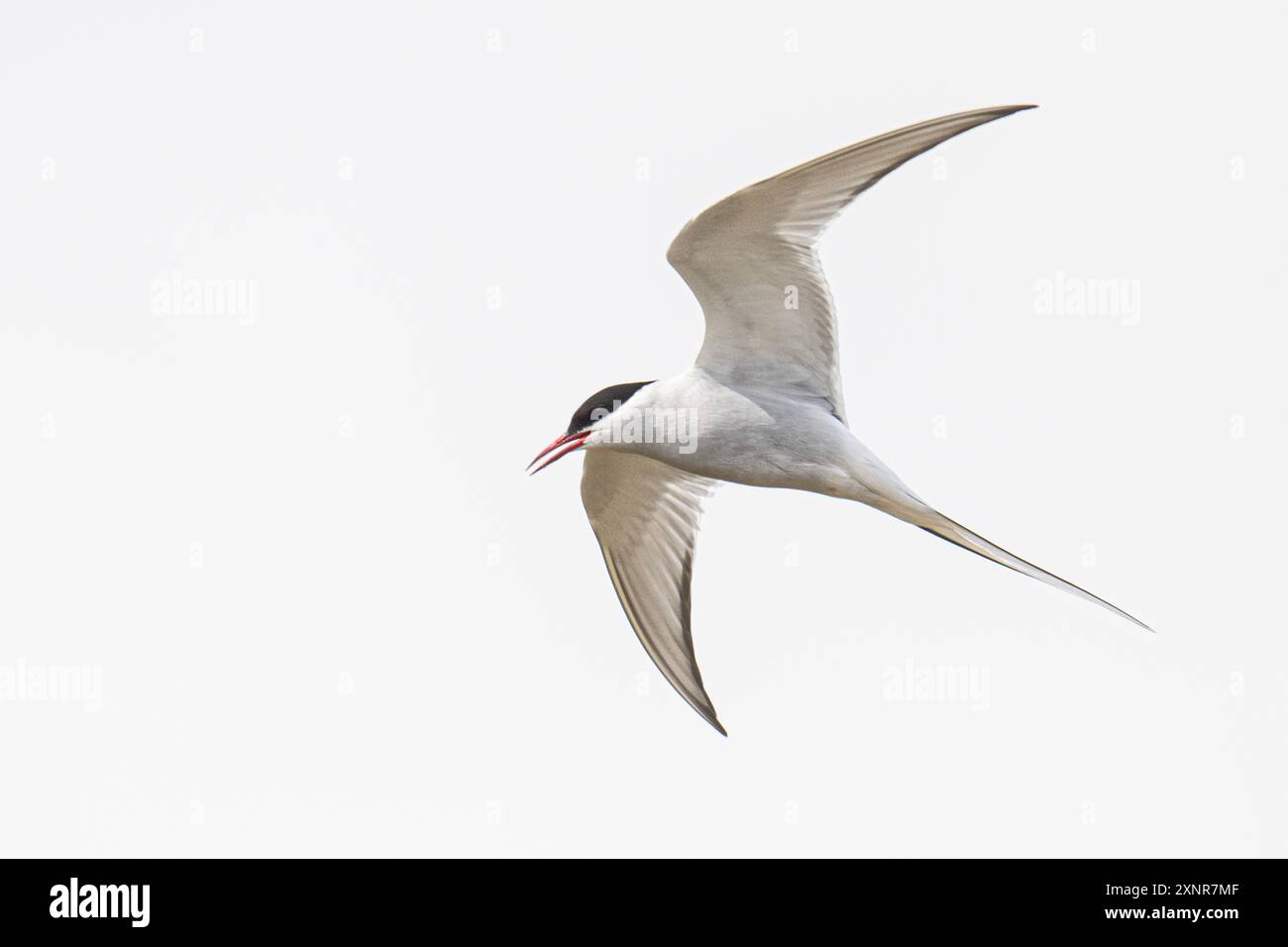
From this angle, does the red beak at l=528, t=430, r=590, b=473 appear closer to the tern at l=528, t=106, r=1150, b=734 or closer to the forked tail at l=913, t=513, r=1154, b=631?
the tern at l=528, t=106, r=1150, b=734

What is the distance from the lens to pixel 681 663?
30.7 feet

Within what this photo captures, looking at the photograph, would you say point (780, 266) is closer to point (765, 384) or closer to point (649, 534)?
point (765, 384)

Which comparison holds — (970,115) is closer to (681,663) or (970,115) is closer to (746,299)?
(746,299)

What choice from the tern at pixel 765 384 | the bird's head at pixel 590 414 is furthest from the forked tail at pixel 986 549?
the bird's head at pixel 590 414

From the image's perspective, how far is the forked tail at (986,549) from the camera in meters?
7.15

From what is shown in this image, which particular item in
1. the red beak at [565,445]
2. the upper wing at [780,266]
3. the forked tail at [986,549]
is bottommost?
the forked tail at [986,549]

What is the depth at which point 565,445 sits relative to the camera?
8562mm

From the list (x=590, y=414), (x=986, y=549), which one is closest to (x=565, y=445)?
(x=590, y=414)

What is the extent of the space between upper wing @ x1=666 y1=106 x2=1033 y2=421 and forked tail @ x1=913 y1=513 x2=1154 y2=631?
81 centimetres

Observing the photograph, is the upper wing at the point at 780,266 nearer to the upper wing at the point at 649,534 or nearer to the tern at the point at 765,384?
the tern at the point at 765,384

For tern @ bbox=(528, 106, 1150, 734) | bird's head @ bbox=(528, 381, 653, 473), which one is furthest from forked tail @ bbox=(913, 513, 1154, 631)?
bird's head @ bbox=(528, 381, 653, 473)

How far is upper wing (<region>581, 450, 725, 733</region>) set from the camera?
945 cm
